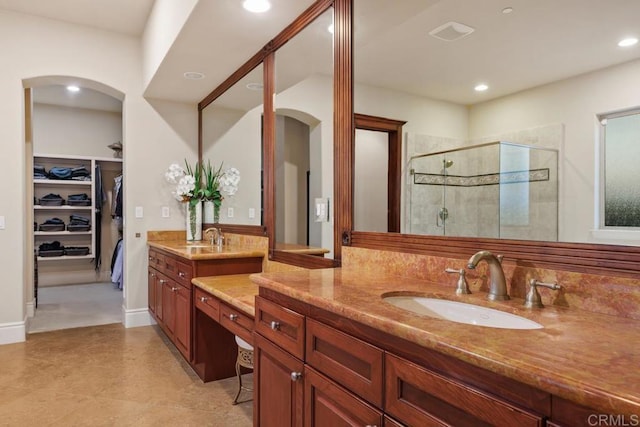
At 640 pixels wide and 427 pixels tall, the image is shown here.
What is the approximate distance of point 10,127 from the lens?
12.3ft

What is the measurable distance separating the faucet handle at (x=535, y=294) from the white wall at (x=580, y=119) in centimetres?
15

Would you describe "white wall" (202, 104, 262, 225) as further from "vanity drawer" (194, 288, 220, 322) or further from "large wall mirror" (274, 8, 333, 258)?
"vanity drawer" (194, 288, 220, 322)

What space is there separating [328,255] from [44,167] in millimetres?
6236

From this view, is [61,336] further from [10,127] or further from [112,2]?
[112,2]

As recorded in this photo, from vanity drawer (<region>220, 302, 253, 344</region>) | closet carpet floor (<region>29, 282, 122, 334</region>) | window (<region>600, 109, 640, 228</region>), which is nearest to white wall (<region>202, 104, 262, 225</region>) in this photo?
vanity drawer (<region>220, 302, 253, 344</region>)

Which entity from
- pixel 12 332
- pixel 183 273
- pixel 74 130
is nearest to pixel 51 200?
pixel 74 130

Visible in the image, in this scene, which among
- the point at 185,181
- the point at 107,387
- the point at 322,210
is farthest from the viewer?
the point at 185,181

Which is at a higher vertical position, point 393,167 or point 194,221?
point 393,167

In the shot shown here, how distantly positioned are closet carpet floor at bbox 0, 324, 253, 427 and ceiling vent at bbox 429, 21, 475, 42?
87.0 inches

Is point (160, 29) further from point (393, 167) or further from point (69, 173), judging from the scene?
point (69, 173)

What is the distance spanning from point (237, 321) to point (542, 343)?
1.63 m

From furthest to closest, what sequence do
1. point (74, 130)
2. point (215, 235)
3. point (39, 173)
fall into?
point (74, 130), point (39, 173), point (215, 235)

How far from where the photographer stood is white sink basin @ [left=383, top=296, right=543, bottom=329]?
1119 mm

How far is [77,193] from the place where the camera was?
264 inches
